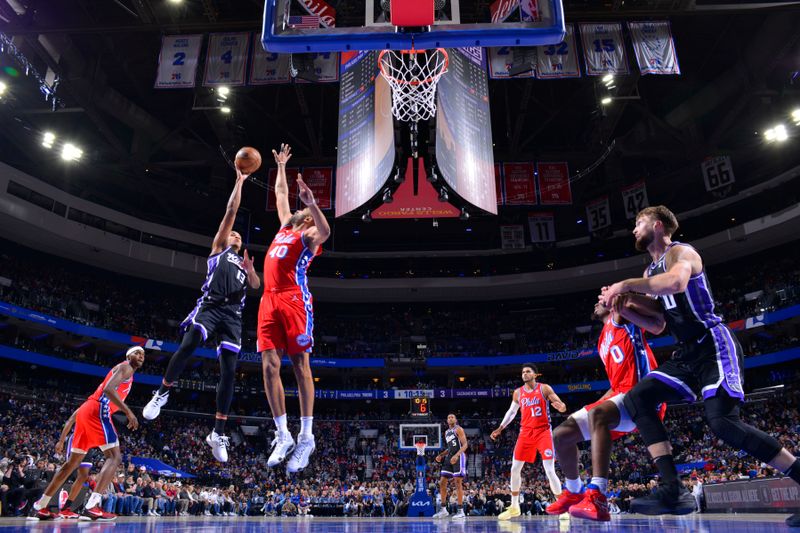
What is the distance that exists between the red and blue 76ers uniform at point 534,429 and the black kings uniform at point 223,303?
5503 millimetres

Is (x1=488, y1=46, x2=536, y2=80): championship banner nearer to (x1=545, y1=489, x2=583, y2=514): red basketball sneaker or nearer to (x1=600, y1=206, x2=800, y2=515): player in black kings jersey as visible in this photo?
(x1=600, y1=206, x2=800, y2=515): player in black kings jersey

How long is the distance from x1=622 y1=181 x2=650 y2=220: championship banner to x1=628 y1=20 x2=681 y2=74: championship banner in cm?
986

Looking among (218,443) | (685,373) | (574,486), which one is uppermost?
(685,373)

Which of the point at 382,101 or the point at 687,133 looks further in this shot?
the point at 687,133

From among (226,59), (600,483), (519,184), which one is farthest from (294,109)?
(600,483)

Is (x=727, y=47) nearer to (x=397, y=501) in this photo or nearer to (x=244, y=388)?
(x=397, y=501)

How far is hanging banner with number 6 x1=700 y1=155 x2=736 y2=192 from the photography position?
22.7m

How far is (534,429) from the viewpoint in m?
9.86

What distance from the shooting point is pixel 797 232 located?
28.6 meters

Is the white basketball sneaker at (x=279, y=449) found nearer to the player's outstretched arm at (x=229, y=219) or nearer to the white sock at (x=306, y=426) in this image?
the white sock at (x=306, y=426)

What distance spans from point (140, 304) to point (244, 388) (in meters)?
7.58

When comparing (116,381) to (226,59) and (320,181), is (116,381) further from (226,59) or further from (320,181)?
(320,181)

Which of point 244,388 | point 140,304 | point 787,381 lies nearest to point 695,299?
point 787,381

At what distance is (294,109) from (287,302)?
19.9 meters
